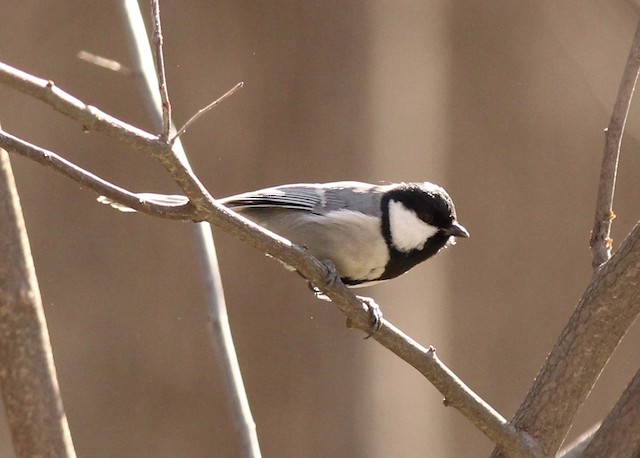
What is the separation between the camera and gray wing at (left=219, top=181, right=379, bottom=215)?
119 inches

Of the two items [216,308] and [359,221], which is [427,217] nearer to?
[359,221]

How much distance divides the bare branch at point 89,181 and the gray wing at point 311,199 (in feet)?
3.37

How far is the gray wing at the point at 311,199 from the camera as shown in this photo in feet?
9.96

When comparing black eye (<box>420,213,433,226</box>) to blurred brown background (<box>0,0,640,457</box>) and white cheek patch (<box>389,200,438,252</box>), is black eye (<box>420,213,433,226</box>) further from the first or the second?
blurred brown background (<box>0,0,640,457</box>)

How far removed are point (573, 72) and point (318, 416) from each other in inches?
95.4

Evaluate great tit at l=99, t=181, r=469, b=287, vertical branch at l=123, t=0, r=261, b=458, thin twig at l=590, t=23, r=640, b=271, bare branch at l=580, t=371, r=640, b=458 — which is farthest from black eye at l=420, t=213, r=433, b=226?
bare branch at l=580, t=371, r=640, b=458

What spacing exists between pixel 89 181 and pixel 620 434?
146 centimetres

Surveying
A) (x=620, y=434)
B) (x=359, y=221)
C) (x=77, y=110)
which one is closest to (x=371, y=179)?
(x=359, y=221)

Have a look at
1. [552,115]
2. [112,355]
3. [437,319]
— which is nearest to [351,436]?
[437,319]

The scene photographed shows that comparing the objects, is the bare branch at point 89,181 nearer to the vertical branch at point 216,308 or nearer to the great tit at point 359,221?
the vertical branch at point 216,308

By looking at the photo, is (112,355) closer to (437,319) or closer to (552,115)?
(437,319)

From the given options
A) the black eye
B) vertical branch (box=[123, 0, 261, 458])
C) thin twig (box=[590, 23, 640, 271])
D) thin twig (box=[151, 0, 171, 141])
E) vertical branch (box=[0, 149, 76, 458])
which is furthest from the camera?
the black eye

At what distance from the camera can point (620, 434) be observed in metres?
2.32

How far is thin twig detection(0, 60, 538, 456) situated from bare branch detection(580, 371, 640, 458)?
162 mm
